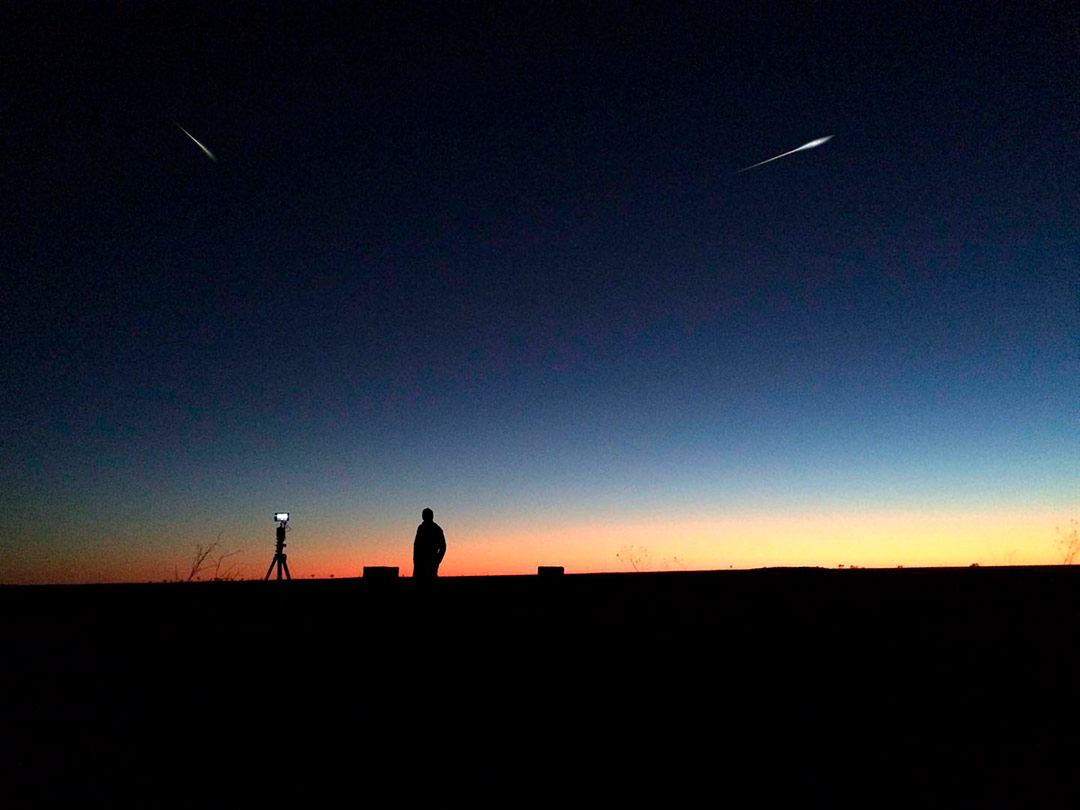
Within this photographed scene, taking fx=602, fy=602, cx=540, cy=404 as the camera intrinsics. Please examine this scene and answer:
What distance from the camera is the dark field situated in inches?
157

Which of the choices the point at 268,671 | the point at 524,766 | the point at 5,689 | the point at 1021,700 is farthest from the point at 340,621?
the point at 1021,700

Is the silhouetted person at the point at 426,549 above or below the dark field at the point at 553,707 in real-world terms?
above

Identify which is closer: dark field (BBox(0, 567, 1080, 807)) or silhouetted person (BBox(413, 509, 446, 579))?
dark field (BBox(0, 567, 1080, 807))

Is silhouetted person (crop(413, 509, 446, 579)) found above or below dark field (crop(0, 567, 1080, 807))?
above

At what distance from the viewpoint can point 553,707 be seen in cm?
548

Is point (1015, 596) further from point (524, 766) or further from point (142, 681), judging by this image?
point (142, 681)

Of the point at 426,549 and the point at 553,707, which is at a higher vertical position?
the point at 426,549

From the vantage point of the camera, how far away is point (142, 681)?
6.68 m

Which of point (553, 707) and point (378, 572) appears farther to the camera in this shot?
point (378, 572)

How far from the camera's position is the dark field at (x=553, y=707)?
398cm

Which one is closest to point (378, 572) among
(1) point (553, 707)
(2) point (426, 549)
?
(2) point (426, 549)

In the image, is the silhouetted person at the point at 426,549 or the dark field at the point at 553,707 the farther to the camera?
the silhouetted person at the point at 426,549

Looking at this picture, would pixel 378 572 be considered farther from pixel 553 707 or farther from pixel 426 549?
pixel 553 707

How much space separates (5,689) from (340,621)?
4.92 m
